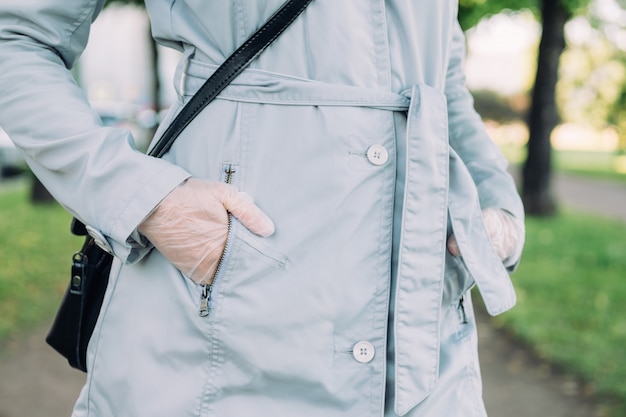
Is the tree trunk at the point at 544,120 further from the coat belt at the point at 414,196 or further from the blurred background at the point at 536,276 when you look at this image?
the coat belt at the point at 414,196

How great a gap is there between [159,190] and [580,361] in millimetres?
4632

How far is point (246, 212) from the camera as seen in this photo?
54.1 inches

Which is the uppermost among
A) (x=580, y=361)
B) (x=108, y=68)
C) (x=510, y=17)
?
(x=510, y=17)

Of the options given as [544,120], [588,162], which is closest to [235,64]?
[544,120]

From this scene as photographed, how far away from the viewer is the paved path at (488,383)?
465cm

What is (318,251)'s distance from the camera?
54.9 inches

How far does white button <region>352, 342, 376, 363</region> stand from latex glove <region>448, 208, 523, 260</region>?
42 centimetres

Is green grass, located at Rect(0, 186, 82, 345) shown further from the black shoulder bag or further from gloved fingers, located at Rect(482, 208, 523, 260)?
gloved fingers, located at Rect(482, 208, 523, 260)

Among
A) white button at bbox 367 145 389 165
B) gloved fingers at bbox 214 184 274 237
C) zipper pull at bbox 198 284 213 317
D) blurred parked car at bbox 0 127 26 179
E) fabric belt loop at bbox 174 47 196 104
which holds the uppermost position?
fabric belt loop at bbox 174 47 196 104

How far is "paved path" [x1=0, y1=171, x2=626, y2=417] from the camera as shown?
4.65 m

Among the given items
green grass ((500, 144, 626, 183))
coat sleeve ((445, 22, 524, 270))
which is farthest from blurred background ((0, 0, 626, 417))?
coat sleeve ((445, 22, 524, 270))

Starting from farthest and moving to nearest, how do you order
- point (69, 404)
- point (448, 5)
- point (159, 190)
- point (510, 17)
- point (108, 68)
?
1. point (108, 68)
2. point (510, 17)
3. point (69, 404)
4. point (448, 5)
5. point (159, 190)

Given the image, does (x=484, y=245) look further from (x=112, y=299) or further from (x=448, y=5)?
(x=112, y=299)

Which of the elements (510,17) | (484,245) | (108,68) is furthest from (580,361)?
(108,68)
